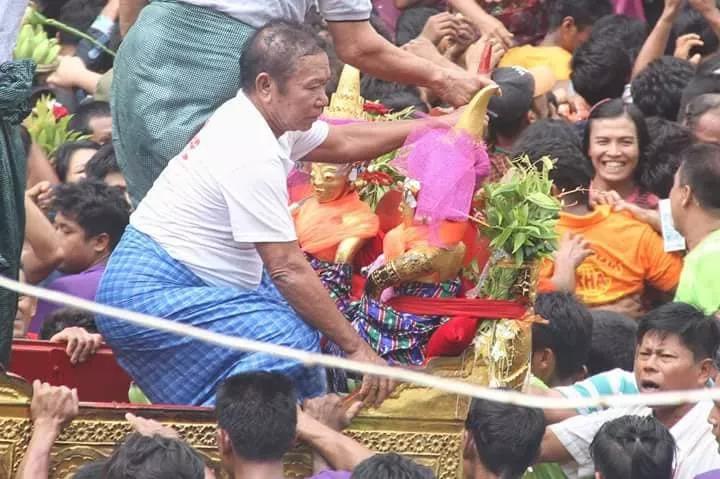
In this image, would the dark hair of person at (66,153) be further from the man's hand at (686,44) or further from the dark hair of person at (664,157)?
the man's hand at (686,44)

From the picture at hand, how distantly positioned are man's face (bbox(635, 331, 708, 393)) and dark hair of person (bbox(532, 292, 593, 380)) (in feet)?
1.45

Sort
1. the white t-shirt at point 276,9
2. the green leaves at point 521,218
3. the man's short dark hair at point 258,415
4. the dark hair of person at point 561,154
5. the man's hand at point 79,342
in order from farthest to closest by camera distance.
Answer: the dark hair of person at point 561,154
the man's hand at point 79,342
the white t-shirt at point 276,9
the green leaves at point 521,218
the man's short dark hair at point 258,415

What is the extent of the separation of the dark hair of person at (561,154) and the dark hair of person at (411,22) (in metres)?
1.81

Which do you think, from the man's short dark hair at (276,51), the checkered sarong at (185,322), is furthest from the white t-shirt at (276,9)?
the checkered sarong at (185,322)

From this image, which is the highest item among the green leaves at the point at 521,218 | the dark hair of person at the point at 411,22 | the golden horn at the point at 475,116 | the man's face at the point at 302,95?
the man's face at the point at 302,95

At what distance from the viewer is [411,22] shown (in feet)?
30.7

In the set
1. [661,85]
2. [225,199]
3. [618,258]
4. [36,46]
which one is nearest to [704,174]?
[618,258]

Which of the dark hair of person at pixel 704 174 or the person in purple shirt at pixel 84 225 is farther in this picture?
the person in purple shirt at pixel 84 225

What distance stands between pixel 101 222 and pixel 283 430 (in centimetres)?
252

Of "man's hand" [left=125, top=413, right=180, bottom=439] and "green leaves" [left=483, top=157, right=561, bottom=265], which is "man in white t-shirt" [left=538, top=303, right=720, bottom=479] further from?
"man's hand" [left=125, top=413, right=180, bottom=439]

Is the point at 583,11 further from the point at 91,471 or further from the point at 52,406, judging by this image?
the point at 91,471

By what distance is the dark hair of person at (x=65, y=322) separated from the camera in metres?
6.53

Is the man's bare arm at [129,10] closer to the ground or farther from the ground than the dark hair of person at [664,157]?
farther from the ground

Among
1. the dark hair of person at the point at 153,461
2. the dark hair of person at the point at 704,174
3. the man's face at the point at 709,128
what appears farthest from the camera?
the man's face at the point at 709,128
